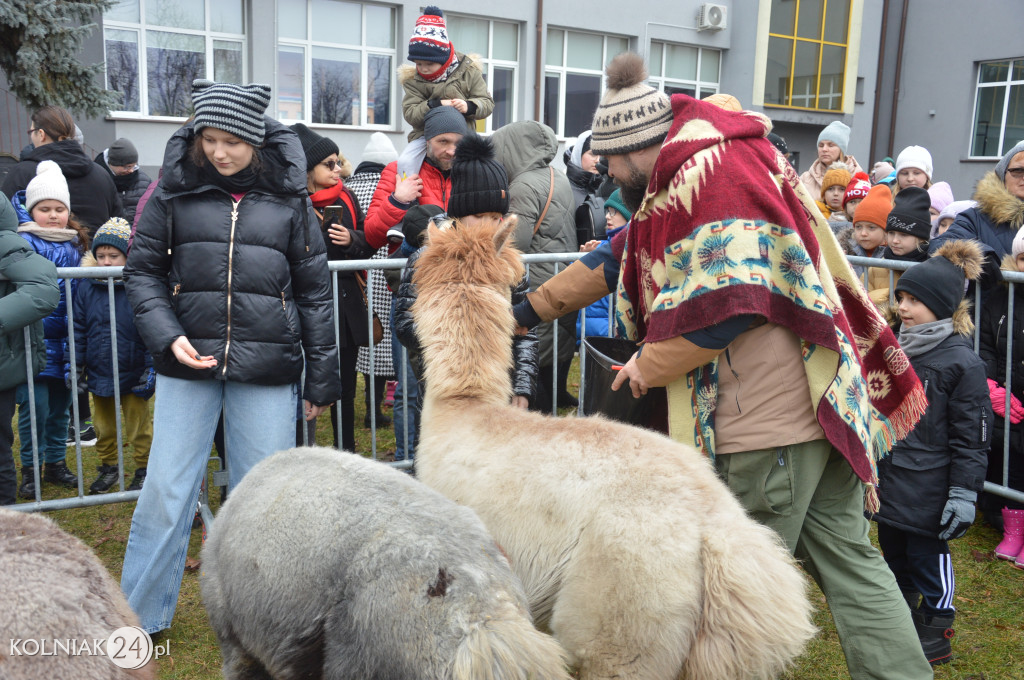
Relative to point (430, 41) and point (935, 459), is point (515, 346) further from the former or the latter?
point (430, 41)

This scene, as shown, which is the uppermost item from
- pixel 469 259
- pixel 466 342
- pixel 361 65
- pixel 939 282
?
pixel 361 65

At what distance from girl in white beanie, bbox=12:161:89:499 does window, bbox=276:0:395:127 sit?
12031 mm

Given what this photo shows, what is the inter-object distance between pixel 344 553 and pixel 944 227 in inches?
274

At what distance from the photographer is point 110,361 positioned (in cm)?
529

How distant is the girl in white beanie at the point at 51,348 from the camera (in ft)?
17.7

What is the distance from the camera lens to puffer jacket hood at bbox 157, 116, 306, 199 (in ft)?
11.2

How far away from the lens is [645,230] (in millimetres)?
2758

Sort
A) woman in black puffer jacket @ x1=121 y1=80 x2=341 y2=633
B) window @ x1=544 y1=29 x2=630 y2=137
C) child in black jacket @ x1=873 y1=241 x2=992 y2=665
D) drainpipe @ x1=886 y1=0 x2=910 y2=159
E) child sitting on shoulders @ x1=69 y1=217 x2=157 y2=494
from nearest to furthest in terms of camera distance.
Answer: woman in black puffer jacket @ x1=121 y1=80 x2=341 y2=633 → child in black jacket @ x1=873 y1=241 x2=992 y2=665 → child sitting on shoulders @ x1=69 y1=217 x2=157 y2=494 → window @ x1=544 y1=29 x2=630 y2=137 → drainpipe @ x1=886 y1=0 x2=910 y2=159

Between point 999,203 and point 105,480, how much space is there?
665cm

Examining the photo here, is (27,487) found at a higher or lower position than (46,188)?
lower

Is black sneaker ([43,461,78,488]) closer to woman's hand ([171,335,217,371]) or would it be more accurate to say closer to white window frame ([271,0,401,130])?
woman's hand ([171,335,217,371])

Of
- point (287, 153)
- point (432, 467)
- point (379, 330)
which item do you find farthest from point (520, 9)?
point (432, 467)

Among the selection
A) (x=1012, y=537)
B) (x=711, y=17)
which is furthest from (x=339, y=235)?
(x=711, y=17)

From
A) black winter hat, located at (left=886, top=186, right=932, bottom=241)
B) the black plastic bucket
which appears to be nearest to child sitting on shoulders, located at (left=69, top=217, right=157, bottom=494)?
the black plastic bucket
